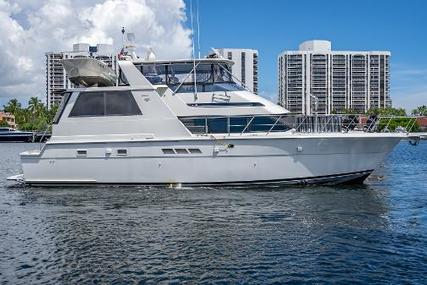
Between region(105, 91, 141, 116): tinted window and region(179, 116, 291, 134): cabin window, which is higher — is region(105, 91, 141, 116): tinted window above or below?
above

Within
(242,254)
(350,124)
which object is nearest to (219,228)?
(242,254)

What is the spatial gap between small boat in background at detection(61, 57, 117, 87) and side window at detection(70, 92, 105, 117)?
0.72 meters

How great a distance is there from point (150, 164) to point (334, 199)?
23.1 feet

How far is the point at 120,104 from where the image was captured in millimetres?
20500

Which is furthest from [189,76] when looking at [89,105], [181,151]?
[89,105]

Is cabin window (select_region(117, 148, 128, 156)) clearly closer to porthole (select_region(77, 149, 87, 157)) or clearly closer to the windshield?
porthole (select_region(77, 149, 87, 157))

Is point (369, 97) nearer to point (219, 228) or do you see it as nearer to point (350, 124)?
point (350, 124)

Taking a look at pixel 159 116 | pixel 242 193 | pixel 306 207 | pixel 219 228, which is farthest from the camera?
pixel 159 116

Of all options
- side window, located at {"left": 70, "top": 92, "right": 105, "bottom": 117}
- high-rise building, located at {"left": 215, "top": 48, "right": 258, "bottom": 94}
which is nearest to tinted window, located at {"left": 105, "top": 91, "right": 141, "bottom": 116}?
side window, located at {"left": 70, "top": 92, "right": 105, "bottom": 117}

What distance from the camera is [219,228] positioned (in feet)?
43.3

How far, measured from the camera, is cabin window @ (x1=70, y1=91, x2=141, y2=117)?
2039 cm

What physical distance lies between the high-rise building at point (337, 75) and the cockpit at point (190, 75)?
2769 cm

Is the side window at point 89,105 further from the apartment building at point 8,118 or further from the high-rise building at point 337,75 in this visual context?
the apartment building at point 8,118

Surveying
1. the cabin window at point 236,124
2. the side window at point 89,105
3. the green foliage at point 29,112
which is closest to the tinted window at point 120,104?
the side window at point 89,105
